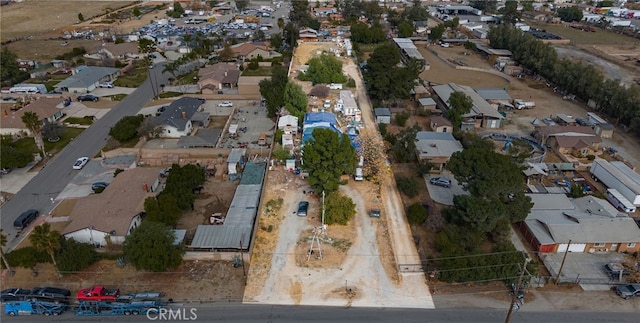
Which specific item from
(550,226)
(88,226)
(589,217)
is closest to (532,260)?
(550,226)

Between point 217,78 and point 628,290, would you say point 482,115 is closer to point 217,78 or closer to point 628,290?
point 628,290

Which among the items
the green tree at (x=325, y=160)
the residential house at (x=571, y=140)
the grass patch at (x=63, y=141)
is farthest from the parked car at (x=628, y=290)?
the grass patch at (x=63, y=141)

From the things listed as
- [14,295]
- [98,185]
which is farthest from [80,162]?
[14,295]

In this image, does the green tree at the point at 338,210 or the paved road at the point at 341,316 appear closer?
the paved road at the point at 341,316

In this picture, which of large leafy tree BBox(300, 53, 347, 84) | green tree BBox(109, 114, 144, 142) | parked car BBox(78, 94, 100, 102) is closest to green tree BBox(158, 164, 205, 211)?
green tree BBox(109, 114, 144, 142)

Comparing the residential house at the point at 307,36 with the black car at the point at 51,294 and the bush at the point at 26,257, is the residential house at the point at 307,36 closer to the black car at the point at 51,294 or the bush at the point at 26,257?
the bush at the point at 26,257

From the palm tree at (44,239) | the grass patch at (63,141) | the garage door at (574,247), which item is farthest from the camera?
the grass patch at (63,141)

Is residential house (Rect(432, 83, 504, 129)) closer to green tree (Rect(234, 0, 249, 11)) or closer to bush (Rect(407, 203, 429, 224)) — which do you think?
bush (Rect(407, 203, 429, 224))
